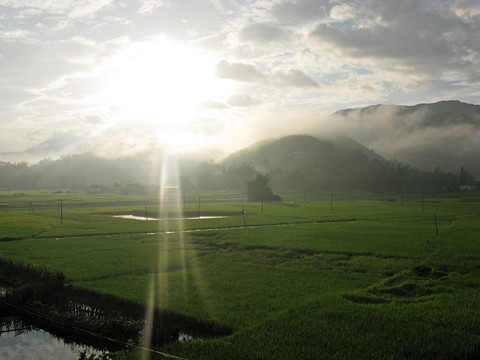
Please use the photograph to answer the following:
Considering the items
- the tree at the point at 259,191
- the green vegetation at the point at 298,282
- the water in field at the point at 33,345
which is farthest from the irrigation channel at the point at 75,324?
the tree at the point at 259,191

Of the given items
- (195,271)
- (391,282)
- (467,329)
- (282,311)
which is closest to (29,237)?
(195,271)

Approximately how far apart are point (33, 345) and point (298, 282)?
38.1 feet

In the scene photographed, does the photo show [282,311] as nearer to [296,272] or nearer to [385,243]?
[296,272]

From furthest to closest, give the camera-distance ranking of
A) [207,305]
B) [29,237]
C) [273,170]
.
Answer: [273,170]
[29,237]
[207,305]

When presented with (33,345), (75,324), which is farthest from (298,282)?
(33,345)

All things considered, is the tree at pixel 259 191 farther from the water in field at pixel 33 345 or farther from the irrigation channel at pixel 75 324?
the water in field at pixel 33 345

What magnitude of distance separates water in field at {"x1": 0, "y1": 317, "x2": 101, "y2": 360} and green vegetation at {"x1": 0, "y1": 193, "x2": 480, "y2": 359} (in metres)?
2.89

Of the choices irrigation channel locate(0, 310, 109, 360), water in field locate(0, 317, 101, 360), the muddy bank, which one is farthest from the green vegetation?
water in field locate(0, 317, 101, 360)

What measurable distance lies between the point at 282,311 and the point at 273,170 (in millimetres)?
163071

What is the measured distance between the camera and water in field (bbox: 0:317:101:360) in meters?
13.2

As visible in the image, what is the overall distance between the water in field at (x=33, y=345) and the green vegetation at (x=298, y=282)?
2894mm

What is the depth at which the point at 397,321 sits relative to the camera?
12.7 metres

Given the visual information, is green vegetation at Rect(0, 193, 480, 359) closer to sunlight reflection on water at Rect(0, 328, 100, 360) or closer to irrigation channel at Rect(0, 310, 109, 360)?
irrigation channel at Rect(0, 310, 109, 360)

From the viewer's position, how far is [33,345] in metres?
14.0
